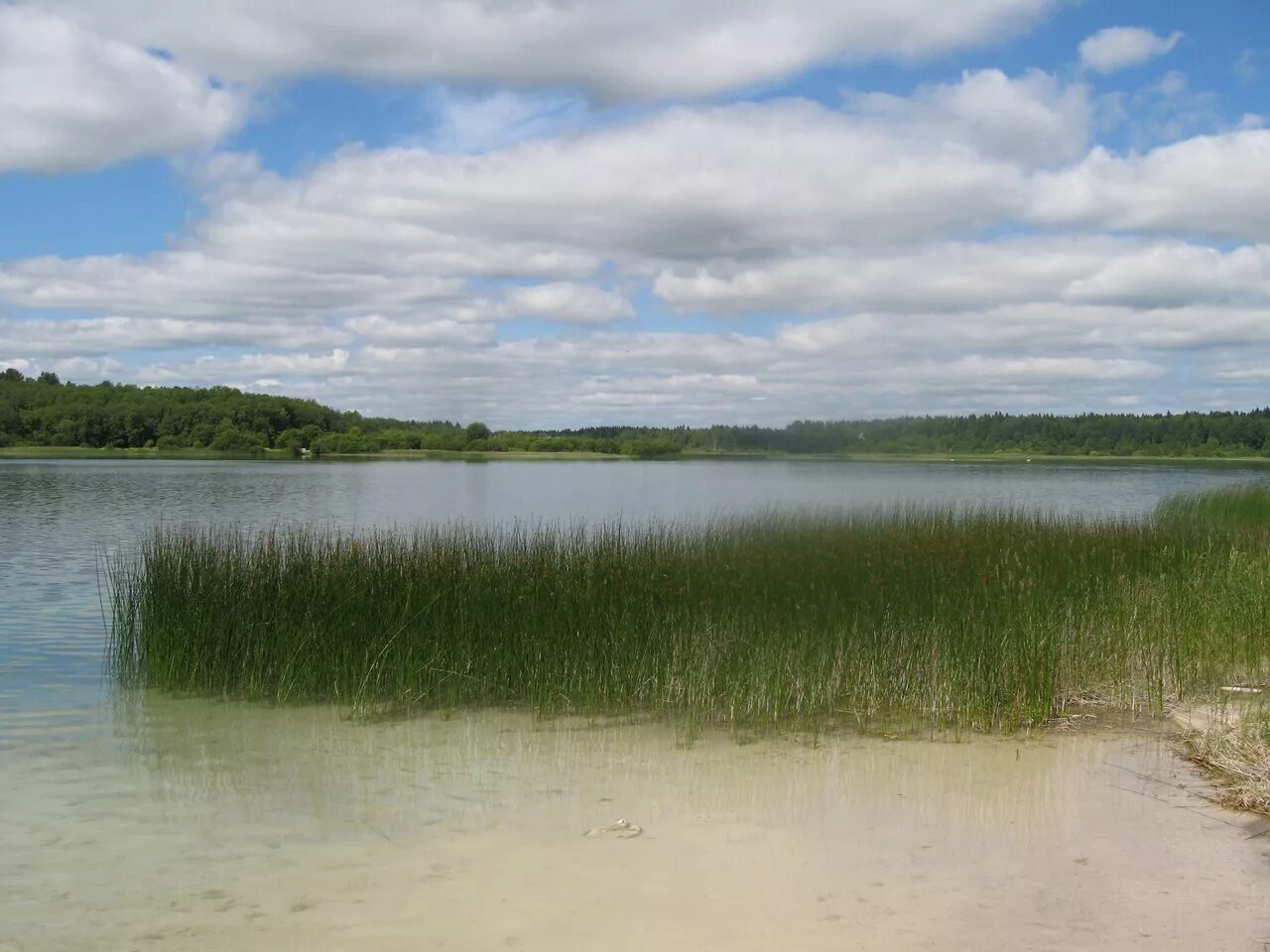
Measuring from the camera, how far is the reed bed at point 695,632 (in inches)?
287

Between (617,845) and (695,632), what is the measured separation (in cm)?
315

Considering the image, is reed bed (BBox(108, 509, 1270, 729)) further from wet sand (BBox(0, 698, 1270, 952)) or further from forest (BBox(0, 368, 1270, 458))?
forest (BBox(0, 368, 1270, 458))

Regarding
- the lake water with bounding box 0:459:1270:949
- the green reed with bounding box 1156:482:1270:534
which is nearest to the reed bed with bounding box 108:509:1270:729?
the lake water with bounding box 0:459:1270:949

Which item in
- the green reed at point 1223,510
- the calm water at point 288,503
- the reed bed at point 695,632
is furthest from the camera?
the green reed at point 1223,510

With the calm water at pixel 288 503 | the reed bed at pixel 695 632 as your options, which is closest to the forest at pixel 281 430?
the calm water at pixel 288 503

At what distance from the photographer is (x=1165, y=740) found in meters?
6.57

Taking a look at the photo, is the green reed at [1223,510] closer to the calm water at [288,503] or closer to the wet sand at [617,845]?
the calm water at [288,503]

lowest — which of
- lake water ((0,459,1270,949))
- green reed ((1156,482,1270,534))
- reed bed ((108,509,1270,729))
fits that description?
lake water ((0,459,1270,949))

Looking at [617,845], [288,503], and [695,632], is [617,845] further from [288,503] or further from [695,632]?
[288,503]

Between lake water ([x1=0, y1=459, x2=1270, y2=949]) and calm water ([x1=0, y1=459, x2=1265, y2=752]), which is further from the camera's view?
calm water ([x1=0, y1=459, x2=1265, y2=752])

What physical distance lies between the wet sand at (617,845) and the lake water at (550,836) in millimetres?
17

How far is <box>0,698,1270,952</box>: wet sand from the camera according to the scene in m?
4.00

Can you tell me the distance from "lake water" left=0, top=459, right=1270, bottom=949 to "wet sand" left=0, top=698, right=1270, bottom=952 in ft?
0.05

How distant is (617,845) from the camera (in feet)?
16.0
